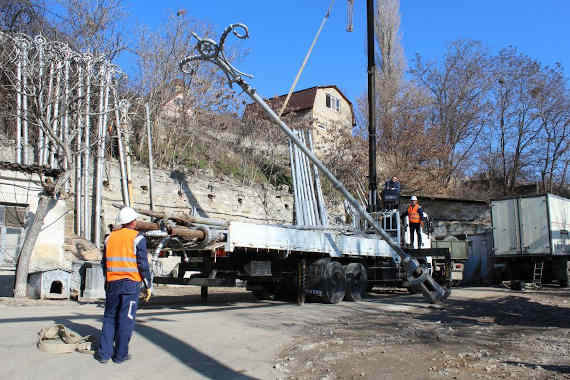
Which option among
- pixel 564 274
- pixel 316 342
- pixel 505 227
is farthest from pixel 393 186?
pixel 316 342

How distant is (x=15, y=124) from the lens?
17.2m

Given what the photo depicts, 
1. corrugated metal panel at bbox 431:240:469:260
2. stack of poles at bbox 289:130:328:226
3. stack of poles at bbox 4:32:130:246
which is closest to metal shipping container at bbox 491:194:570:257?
corrugated metal panel at bbox 431:240:469:260

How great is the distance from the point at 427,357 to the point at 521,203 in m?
15.9

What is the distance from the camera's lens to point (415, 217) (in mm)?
14828

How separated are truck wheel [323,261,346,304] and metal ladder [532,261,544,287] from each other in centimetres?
1055

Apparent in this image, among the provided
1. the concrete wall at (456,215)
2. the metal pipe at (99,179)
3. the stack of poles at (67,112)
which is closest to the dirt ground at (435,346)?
the stack of poles at (67,112)

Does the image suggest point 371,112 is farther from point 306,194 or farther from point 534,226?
point 534,226

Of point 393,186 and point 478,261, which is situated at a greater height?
point 393,186

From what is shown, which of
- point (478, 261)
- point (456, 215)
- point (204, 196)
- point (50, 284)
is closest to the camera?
point (50, 284)

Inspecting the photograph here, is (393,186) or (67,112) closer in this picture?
(67,112)

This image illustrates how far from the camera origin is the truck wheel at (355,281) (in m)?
12.5

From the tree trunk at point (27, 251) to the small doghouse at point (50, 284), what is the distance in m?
0.18

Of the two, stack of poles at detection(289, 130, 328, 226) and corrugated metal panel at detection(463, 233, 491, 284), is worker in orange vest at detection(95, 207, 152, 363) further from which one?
corrugated metal panel at detection(463, 233, 491, 284)

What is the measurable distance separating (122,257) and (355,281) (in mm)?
8401
